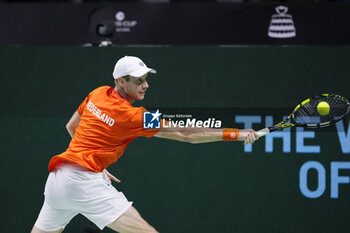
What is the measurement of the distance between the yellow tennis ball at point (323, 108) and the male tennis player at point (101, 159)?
3.33ft

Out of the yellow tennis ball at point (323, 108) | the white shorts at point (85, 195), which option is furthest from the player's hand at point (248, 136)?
the yellow tennis ball at point (323, 108)

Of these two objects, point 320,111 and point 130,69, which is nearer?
point 130,69

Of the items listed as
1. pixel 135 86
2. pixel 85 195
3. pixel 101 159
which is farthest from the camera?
pixel 135 86

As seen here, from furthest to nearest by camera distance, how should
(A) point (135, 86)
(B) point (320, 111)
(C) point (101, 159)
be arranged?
(B) point (320, 111) → (A) point (135, 86) → (C) point (101, 159)

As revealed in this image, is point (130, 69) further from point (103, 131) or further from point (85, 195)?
point (85, 195)

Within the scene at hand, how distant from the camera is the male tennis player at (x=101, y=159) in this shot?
12.9 ft

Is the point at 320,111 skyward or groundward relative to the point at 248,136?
skyward

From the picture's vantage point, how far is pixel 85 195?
3951mm

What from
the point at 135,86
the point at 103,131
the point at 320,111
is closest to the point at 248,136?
the point at 135,86

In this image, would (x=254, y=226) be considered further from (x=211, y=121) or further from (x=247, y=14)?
(x=247, y=14)

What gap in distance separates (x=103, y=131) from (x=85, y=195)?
442 mm

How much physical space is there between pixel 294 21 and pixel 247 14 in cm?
47

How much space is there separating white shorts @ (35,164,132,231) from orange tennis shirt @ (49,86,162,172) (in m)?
0.07

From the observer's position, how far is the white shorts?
3924 mm
